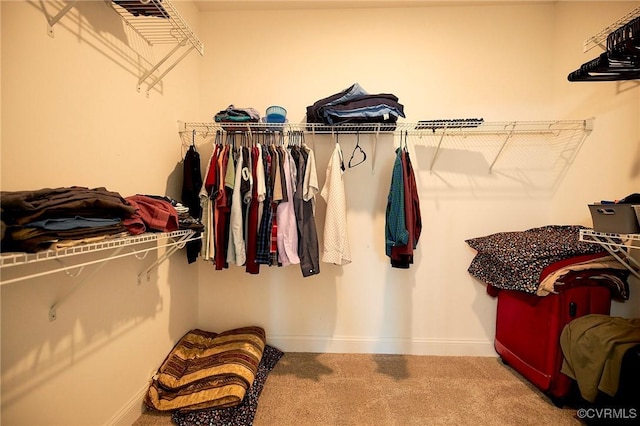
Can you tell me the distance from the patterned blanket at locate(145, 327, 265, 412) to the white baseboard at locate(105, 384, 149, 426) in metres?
0.04

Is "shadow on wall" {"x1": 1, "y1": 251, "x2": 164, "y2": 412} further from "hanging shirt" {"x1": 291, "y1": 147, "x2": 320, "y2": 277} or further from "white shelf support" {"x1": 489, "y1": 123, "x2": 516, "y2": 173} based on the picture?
"white shelf support" {"x1": 489, "y1": 123, "x2": 516, "y2": 173}

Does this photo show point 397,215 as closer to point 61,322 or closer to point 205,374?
point 205,374

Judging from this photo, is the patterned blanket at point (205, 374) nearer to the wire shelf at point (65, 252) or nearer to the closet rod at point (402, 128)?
the wire shelf at point (65, 252)

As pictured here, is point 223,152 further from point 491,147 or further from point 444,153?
point 491,147

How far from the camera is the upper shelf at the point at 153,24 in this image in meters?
1.20

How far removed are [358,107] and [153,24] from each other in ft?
4.11

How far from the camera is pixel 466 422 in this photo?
142cm

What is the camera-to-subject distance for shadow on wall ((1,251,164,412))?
896mm

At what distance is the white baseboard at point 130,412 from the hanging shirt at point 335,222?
125cm

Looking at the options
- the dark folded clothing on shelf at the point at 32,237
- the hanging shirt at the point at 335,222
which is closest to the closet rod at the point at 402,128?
the hanging shirt at the point at 335,222

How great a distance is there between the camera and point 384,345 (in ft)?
6.76

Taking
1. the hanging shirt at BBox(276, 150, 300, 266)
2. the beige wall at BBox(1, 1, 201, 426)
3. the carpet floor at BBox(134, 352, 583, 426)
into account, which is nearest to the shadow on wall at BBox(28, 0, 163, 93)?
the beige wall at BBox(1, 1, 201, 426)

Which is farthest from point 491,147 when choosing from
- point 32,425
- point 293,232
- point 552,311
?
point 32,425

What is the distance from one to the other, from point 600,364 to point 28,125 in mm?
2557
